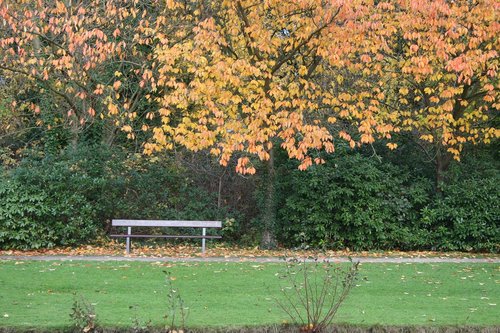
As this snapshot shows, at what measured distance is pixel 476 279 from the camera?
1180 centimetres

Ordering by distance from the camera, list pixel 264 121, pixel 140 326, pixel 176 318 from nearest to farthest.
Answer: pixel 140 326 < pixel 176 318 < pixel 264 121

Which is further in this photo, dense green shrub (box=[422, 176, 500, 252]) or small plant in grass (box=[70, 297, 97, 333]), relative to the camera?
dense green shrub (box=[422, 176, 500, 252])

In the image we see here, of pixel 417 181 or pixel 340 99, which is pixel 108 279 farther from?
→ pixel 417 181

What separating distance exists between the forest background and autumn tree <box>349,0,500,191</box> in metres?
0.06

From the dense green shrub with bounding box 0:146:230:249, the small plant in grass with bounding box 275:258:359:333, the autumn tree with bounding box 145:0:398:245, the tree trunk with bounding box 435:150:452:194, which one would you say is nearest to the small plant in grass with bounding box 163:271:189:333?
the small plant in grass with bounding box 275:258:359:333

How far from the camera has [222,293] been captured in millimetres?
10133

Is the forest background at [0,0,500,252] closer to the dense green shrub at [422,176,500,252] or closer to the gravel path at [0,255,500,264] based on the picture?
the dense green shrub at [422,176,500,252]

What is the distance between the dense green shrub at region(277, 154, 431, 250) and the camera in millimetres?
16594

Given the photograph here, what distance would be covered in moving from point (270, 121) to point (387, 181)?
13.7 ft

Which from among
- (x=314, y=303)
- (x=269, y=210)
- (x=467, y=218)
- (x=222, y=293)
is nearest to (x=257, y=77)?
(x=269, y=210)

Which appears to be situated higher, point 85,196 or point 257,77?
point 257,77

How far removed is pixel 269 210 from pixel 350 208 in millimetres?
2028

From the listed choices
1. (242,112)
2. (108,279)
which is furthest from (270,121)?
(108,279)

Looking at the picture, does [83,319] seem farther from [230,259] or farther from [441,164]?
[441,164]
